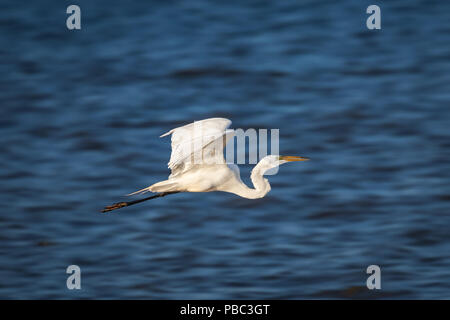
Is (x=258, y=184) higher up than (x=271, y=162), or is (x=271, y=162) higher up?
(x=271, y=162)

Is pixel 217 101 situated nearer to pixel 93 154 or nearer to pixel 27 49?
pixel 93 154

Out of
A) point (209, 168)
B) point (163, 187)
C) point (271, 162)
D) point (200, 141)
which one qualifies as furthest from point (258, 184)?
point (200, 141)

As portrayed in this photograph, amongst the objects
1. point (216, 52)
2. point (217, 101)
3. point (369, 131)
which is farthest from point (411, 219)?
point (216, 52)

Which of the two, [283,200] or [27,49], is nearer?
[283,200]

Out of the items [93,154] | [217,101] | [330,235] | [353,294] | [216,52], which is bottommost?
[353,294]

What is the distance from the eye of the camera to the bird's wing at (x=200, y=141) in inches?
280

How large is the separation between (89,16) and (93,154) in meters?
5.49

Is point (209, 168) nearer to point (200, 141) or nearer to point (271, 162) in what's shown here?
point (271, 162)

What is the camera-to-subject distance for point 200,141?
714 cm

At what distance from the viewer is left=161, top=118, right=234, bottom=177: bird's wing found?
7.12m

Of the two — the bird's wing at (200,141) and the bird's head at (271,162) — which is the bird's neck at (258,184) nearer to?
the bird's head at (271,162)

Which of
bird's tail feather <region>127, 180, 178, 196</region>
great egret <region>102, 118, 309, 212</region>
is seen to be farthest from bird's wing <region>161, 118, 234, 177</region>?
bird's tail feather <region>127, 180, 178, 196</region>

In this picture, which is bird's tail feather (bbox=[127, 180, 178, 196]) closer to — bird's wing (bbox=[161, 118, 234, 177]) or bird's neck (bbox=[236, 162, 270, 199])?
bird's wing (bbox=[161, 118, 234, 177])

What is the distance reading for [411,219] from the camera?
11602 mm
